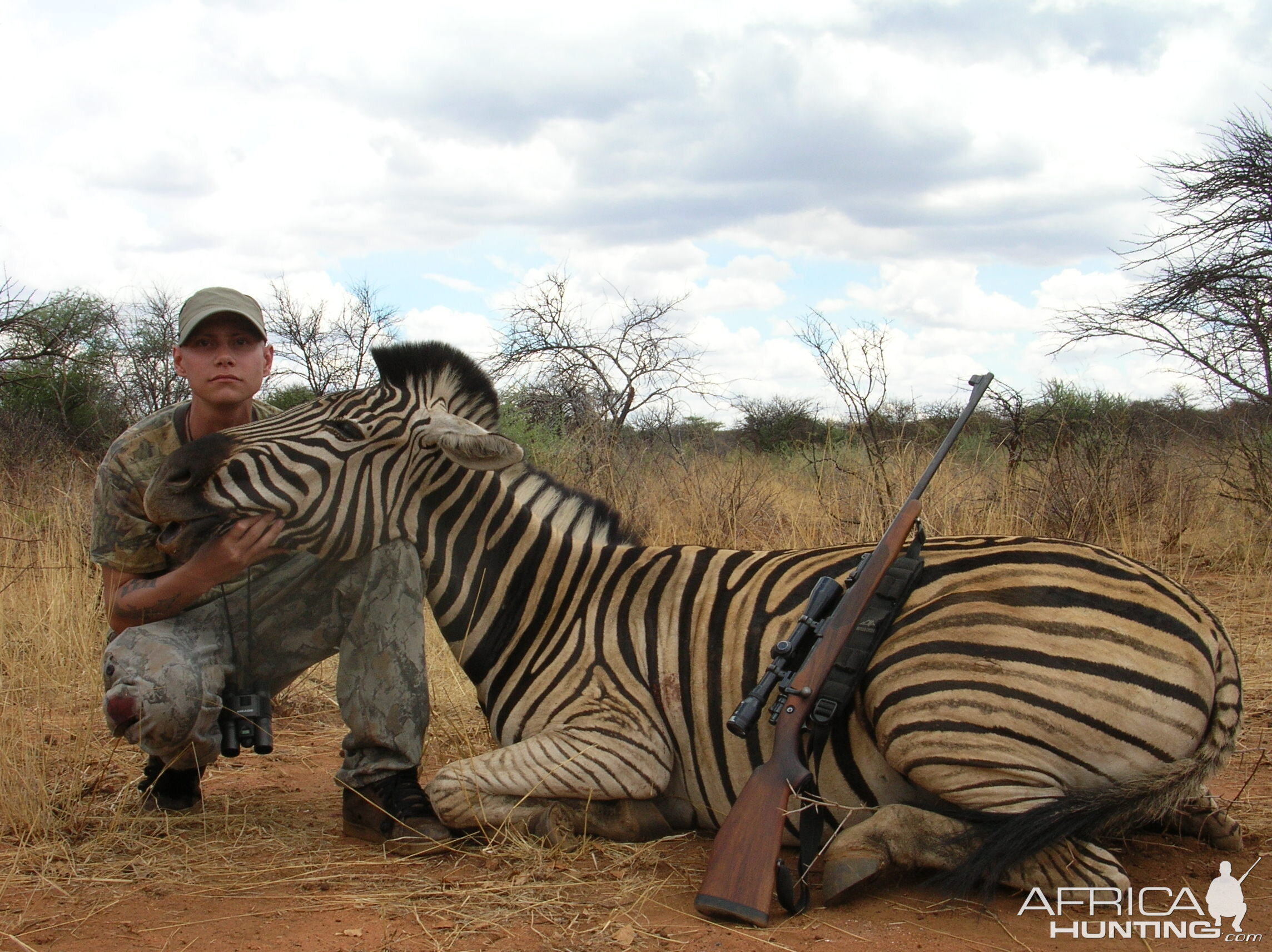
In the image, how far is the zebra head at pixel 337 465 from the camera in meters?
3.32

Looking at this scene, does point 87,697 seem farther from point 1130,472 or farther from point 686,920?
point 1130,472

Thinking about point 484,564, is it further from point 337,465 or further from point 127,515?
point 127,515

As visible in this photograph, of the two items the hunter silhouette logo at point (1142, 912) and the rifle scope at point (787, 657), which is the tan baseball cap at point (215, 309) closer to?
the rifle scope at point (787, 657)

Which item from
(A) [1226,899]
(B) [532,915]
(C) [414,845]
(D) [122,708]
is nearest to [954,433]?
(A) [1226,899]

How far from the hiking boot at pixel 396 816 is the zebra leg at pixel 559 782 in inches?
3.8

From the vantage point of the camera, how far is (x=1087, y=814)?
8.86 feet

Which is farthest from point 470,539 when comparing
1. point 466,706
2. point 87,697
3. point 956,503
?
point 956,503

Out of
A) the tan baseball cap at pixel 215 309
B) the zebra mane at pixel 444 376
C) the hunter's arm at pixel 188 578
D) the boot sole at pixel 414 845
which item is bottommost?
the boot sole at pixel 414 845

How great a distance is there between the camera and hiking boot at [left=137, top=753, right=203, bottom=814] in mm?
3816

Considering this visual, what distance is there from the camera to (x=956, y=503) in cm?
776

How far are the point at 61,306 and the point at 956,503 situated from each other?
17431mm

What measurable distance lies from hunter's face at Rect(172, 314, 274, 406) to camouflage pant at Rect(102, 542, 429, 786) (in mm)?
800

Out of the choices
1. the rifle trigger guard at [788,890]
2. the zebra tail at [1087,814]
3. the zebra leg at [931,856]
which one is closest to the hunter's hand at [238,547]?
the rifle trigger guard at [788,890]

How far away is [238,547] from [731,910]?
199 cm
